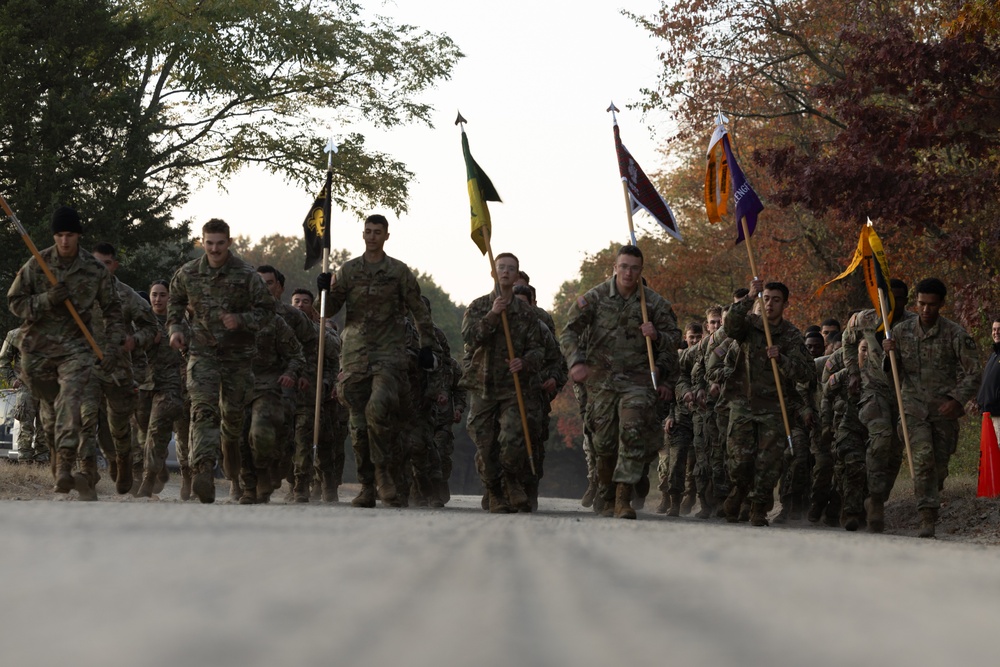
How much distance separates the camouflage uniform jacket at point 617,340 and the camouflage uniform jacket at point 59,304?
399 cm

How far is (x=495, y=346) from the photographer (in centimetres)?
1409

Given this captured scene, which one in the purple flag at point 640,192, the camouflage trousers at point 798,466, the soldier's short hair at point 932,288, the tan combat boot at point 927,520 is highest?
the purple flag at point 640,192

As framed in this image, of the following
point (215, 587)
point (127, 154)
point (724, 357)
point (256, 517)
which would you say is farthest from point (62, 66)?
point (215, 587)

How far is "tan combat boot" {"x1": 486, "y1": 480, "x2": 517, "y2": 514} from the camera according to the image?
13234 mm

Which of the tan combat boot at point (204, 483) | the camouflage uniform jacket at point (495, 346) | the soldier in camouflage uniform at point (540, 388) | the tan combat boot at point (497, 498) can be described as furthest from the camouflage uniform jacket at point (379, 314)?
the tan combat boot at point (204, 483)

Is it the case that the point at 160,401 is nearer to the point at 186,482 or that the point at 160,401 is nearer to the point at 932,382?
the point at 186,482

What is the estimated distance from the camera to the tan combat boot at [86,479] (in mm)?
11297

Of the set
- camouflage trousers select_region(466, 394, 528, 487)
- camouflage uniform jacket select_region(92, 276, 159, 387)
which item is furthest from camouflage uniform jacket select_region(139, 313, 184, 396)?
camouflage trousers select_region(466, 394, 528, 487)

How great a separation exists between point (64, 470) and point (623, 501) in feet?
14.4

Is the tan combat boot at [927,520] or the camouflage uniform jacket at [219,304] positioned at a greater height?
the camouflage uniform jacket at [219,304]

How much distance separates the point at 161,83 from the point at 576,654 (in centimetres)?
3366

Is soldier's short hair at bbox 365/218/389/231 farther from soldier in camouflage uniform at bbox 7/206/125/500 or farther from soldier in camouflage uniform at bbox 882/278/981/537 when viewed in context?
soldier in camouflage uniform at bbox 882/278/981/537

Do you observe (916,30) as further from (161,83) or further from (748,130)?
(161,83)

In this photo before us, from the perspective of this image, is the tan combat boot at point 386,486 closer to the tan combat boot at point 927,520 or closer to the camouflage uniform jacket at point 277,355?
the camouflage uniform jacket at point 277,355
